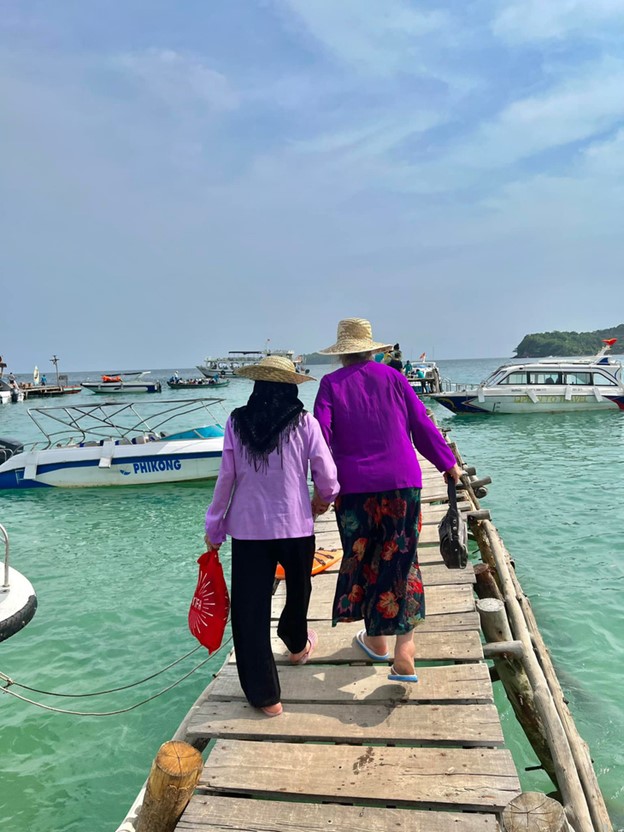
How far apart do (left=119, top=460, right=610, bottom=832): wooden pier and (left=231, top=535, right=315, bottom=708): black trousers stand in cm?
30

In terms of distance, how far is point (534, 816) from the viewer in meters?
2.11

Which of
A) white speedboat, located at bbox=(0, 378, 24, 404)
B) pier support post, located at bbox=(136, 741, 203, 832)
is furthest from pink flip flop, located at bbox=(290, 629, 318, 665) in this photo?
white speedboat, located at bbox=(0, 378, 24, 404)

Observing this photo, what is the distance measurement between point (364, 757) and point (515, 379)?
2887cm

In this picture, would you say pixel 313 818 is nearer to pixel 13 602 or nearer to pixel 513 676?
pixel 513 676

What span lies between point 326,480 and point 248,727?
150 centimetres

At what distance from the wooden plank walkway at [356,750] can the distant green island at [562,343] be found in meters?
150

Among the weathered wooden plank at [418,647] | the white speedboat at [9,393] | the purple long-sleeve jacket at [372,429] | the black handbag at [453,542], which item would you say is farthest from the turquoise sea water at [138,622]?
the white speedboat at [9,393]

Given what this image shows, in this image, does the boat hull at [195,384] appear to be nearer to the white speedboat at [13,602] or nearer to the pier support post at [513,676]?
the white speedboat at [13,602]

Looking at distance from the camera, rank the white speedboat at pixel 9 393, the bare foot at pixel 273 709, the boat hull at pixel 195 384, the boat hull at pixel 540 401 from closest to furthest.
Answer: the bare foot at pixel 273 709 < the boat hull at pixel 540 401 < the white speedboat at pixel 9 393 < the boat hull at pixel 195 384

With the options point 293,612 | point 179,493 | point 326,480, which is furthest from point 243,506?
point 179,493

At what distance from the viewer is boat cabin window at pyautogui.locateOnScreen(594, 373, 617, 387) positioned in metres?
28.5

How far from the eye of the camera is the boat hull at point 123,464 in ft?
48.7

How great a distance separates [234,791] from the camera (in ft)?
9.07

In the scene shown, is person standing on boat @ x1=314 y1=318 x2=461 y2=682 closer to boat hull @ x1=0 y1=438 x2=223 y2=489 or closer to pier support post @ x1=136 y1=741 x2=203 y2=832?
pier support post @ x1=136 y1=741 x2=203 y2=832
